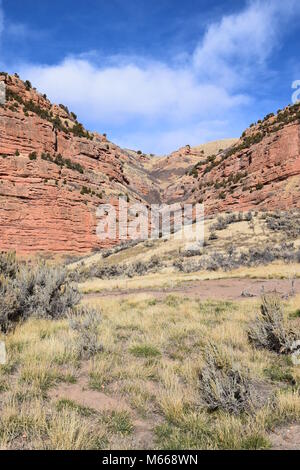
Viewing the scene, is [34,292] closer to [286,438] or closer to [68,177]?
[286,438]

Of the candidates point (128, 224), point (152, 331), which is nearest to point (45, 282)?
point (152, 331)

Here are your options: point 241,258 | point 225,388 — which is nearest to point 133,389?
point 225,388

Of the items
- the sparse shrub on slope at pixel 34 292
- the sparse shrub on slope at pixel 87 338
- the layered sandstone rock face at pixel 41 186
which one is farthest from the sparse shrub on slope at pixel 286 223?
the sparse shrub on slope at pixel 87 338

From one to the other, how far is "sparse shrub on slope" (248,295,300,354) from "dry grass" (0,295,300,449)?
0.25m

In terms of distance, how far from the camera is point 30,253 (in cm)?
3319

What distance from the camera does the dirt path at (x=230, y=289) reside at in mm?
11523

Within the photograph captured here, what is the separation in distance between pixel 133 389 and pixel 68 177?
37.2 metres

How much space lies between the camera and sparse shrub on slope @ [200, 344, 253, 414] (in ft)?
12.3

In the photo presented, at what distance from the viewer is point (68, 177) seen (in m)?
39.0

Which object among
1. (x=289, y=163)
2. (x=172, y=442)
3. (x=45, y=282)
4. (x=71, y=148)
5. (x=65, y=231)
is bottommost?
(x=172, y=442)

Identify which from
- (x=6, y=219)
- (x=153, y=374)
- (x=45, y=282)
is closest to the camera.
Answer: (x=153, y=374)

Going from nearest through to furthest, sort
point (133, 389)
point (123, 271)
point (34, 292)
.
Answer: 1. point (133, 389)
2. point (34, 292)
3. point (123, 271)

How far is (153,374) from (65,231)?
32498 millimetres

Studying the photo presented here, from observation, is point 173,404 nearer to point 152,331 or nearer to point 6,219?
point 152,331
